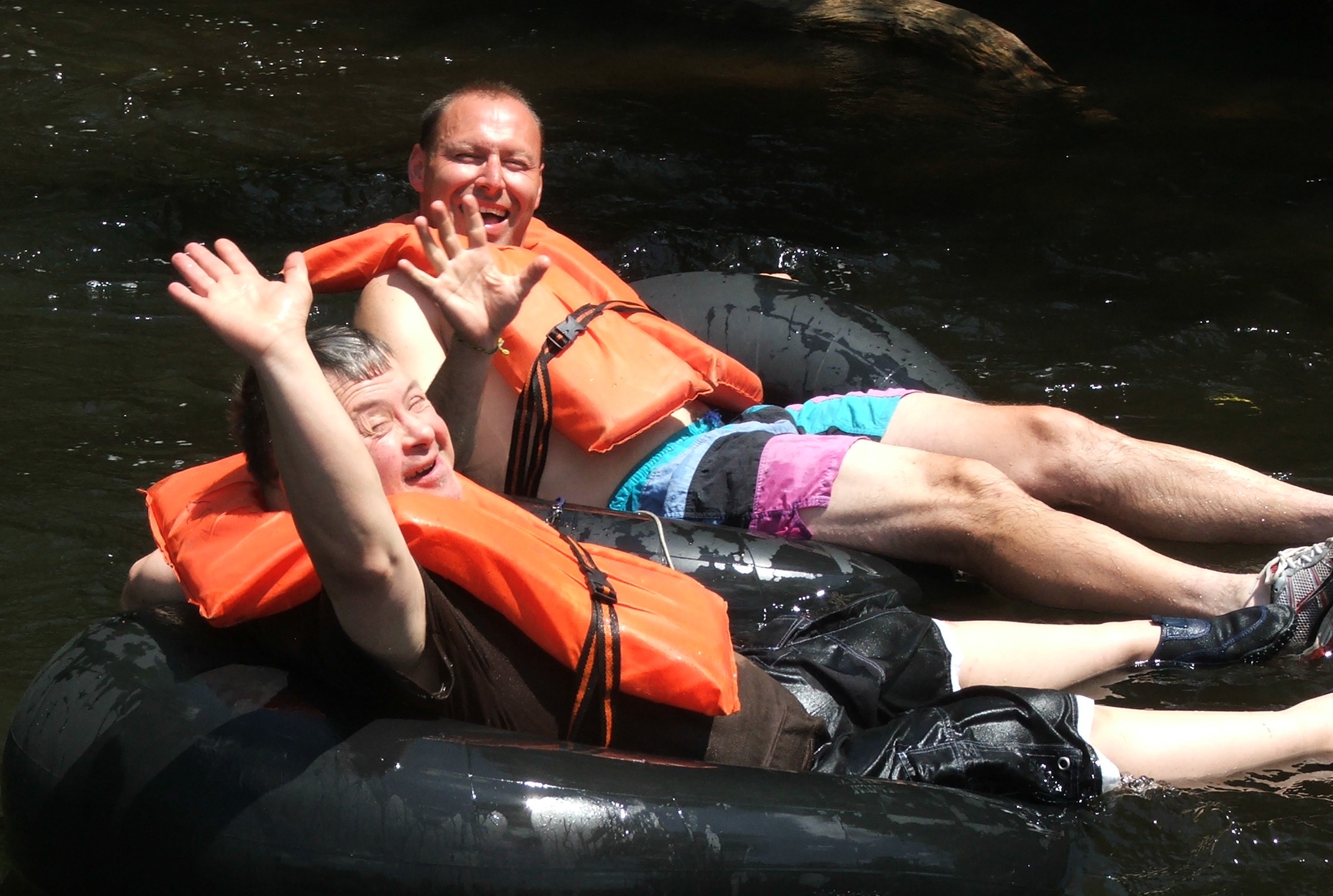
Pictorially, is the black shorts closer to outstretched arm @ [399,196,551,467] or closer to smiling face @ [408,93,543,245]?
outstretched arm @ [399,196,551,467]

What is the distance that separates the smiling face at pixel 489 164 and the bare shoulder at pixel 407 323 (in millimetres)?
468

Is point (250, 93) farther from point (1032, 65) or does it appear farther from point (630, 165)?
point (1032, 65)

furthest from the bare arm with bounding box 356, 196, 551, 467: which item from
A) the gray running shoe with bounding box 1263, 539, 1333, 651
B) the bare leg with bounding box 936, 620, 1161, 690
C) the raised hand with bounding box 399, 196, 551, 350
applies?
the gray running shoe with bounding box 1263, 539, 1333, 651

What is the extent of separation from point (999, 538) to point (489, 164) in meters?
1.78

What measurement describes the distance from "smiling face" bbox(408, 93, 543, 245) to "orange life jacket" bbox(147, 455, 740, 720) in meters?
1.57

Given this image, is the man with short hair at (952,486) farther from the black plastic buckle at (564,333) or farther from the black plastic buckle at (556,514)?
the black plastic buckle at (556,514)

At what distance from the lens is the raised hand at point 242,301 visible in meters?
1.93

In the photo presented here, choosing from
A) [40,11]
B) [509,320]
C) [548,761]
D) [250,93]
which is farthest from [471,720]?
[40,11]

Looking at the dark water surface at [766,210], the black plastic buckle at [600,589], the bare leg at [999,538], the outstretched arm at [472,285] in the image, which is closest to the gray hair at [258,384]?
the outstretched arm at [472,285]

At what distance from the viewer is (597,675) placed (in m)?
2.43

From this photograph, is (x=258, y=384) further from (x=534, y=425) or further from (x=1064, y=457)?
(x=1064, y=457)

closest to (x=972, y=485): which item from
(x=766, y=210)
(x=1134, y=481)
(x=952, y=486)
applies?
(x=952, y=486)

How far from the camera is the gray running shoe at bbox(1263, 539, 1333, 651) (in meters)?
3.23

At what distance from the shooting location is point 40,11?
8391 mm
